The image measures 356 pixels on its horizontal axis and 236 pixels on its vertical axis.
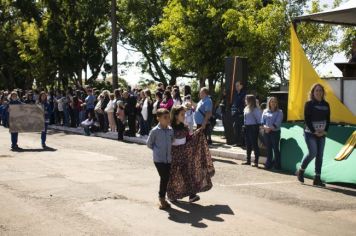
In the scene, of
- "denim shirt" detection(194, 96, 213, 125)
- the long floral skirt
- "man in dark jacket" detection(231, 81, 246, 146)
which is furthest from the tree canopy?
the long floral skirt

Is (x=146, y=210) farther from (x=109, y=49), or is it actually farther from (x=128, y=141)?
(x=109, y=49)

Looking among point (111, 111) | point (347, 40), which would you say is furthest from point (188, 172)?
point (347, 40)

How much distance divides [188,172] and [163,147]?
71 cm

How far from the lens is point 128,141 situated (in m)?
18.9

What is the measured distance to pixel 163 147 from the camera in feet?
26.1

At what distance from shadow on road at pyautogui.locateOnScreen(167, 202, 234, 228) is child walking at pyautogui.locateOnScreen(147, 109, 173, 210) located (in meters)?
0.29

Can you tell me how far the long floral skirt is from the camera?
8.34 m

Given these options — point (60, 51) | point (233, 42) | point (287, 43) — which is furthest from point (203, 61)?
point (60, 51)

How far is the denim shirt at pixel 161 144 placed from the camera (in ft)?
26.1

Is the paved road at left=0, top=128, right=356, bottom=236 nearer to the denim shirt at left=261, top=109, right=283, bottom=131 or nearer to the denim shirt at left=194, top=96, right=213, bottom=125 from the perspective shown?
the denim shirt at left=261, top=109, right=283, bottom=131

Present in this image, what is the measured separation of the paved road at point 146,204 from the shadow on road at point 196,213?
0.01 meters

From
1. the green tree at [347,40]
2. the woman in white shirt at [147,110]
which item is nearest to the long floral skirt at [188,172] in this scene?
the woman in white shirt at [147,110]

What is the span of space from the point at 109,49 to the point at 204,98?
25.6 metres

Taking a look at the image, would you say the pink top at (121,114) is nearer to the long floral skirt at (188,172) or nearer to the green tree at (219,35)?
the green tree at (219,35)
